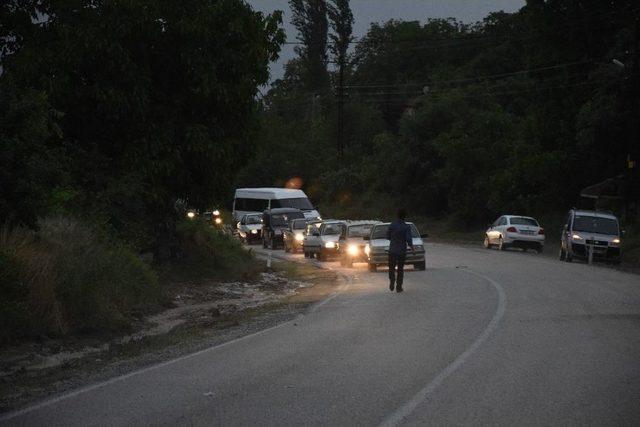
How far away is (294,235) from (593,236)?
14.7 meters

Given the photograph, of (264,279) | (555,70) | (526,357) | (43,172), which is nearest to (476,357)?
(526,357)

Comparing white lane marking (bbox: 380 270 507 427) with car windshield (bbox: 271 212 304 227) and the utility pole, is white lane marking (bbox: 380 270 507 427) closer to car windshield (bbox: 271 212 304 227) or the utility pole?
car windshield (bbox: 271 212 304 227)

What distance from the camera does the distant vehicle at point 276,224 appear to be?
4916 centimetres

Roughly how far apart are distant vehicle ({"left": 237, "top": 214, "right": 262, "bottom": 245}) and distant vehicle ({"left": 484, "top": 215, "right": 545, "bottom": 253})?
1489 centimetres

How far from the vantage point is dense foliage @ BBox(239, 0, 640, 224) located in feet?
150

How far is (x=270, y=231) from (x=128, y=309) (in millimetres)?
30722

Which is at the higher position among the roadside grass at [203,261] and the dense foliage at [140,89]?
the dense foliage at [140,89]

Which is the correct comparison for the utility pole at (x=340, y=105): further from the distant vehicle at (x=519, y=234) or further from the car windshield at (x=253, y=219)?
the distant vehicle at (x=519, y=234)

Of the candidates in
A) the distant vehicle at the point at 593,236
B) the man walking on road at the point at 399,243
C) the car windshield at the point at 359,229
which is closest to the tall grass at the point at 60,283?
the man walking on road at the point at 399,243

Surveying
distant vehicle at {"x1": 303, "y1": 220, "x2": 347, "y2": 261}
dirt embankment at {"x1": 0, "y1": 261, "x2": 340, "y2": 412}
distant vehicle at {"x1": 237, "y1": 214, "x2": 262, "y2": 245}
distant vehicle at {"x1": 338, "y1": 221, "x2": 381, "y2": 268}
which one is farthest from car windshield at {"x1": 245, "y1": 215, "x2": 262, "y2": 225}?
dirt embankment at {"x1": 0, "y1": 261, "x2": 340, "y2": 412}

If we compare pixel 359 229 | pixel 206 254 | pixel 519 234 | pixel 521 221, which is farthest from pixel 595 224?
pixel 206 254

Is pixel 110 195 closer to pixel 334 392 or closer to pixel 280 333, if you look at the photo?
pixel 280 333

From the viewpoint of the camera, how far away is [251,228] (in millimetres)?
54844

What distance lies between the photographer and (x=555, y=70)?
5094 cm
